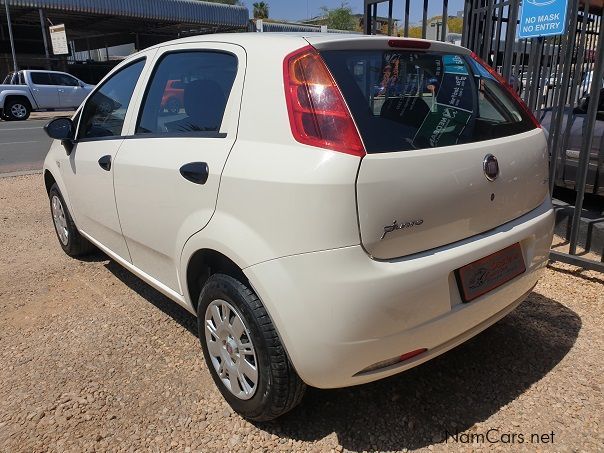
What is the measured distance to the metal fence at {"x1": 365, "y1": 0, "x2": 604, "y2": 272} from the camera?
368 centimetres

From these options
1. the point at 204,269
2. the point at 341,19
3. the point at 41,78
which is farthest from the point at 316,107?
the point at 341,19

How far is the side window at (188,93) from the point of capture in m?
2.35

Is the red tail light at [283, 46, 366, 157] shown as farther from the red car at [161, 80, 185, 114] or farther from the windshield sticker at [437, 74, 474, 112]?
the red car at [161, 80, 185, 114]

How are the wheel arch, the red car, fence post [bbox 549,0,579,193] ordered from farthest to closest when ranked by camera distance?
fence post [bbox 549,0,579,193]
the red car
the wheel arch

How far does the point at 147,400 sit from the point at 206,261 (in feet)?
2.46

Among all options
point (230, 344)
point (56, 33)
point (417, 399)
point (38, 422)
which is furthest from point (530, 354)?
point (56, 33)

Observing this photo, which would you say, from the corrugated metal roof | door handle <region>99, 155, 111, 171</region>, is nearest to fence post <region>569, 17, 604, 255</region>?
door handle <region>99, 155, 111, 171</region>

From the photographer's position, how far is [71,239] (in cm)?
421

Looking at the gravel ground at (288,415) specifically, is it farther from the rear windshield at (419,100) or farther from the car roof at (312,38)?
the car roof at (312,38)

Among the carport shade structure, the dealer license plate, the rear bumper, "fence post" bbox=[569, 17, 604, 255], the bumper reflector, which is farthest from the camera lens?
the carport shade structure

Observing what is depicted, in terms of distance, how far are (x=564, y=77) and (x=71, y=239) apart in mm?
4051

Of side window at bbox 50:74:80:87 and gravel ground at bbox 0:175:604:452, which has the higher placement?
side window at bbox 50:74:80:87

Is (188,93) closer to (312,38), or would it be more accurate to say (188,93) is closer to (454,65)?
(312,38)

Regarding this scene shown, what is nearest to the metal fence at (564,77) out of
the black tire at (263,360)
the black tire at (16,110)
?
the black tire at (263,360)
